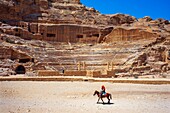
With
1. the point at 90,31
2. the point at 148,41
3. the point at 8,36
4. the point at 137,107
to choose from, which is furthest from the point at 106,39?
the point at 137,107

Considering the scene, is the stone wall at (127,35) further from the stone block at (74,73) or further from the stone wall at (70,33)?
the stone block at (74,73)

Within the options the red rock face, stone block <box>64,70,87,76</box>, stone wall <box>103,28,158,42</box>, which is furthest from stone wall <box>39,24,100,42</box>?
stone block <box>64,70,87,76</box>

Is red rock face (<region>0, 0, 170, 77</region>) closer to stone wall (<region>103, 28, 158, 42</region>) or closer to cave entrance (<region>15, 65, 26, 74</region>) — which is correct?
stone wall (<region>103, 28, 158, 42</region>)

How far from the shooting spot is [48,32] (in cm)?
6925

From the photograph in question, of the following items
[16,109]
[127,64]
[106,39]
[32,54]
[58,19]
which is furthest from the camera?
[58,19]

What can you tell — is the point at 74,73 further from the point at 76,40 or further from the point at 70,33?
the point at 70,33

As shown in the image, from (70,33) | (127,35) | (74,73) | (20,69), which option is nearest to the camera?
(74,73)

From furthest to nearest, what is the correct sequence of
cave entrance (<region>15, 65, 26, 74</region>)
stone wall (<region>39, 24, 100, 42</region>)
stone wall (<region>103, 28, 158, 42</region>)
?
stone wall (<region>39, 24, 100, 42</region>)
stone wall (<region>103, 28, 158, 42</region>)
cave entrance (<region>15, 65, 26, 74</region>)

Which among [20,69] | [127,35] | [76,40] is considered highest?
[127,35]

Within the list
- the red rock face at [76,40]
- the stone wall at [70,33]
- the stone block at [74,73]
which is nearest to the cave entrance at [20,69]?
the red rock face at [76,40]

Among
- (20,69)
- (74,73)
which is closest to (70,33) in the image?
(20,69)

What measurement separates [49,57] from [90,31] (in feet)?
63.6

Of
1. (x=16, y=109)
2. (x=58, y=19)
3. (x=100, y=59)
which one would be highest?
(x=58, y=19)

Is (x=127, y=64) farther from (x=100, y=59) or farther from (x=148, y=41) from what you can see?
(x=148, y=41)
